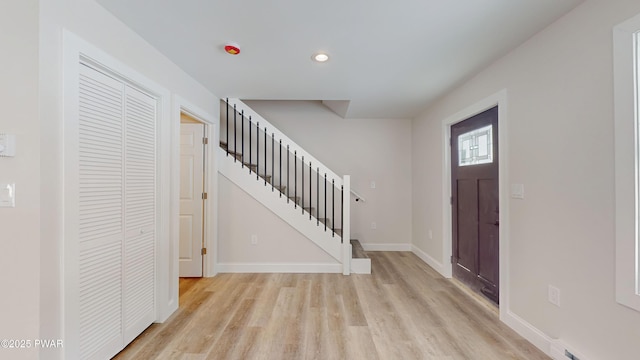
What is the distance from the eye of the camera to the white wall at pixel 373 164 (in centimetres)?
469

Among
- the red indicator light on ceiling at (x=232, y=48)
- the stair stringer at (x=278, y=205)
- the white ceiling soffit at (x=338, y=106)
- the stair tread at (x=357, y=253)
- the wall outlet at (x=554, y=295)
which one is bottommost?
the stair tread at (x=357, y=253)

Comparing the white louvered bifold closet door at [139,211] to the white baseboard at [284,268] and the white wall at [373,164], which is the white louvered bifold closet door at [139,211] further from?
the white wall at [373,164]

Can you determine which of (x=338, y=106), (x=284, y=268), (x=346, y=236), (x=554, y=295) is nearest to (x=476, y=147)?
(x=554, y=295)

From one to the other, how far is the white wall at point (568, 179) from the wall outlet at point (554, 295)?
3 cm

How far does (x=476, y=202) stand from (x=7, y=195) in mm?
3654

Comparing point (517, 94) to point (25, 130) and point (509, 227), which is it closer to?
point (509, 227)

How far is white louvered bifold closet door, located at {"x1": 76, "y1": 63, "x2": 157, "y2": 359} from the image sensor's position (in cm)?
159

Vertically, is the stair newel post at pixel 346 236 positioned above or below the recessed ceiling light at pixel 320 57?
below

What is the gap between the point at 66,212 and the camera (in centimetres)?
145

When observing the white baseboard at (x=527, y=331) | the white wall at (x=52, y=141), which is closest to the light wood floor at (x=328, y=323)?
the white baseboard at (x=527, y=331)

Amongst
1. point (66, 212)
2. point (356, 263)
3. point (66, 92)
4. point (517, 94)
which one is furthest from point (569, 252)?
point (66, 92)

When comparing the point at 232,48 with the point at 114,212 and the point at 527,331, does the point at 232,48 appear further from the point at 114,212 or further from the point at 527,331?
the point at 527,331

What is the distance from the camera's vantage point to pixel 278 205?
3582 millimetres

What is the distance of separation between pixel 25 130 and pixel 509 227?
3311 mm
